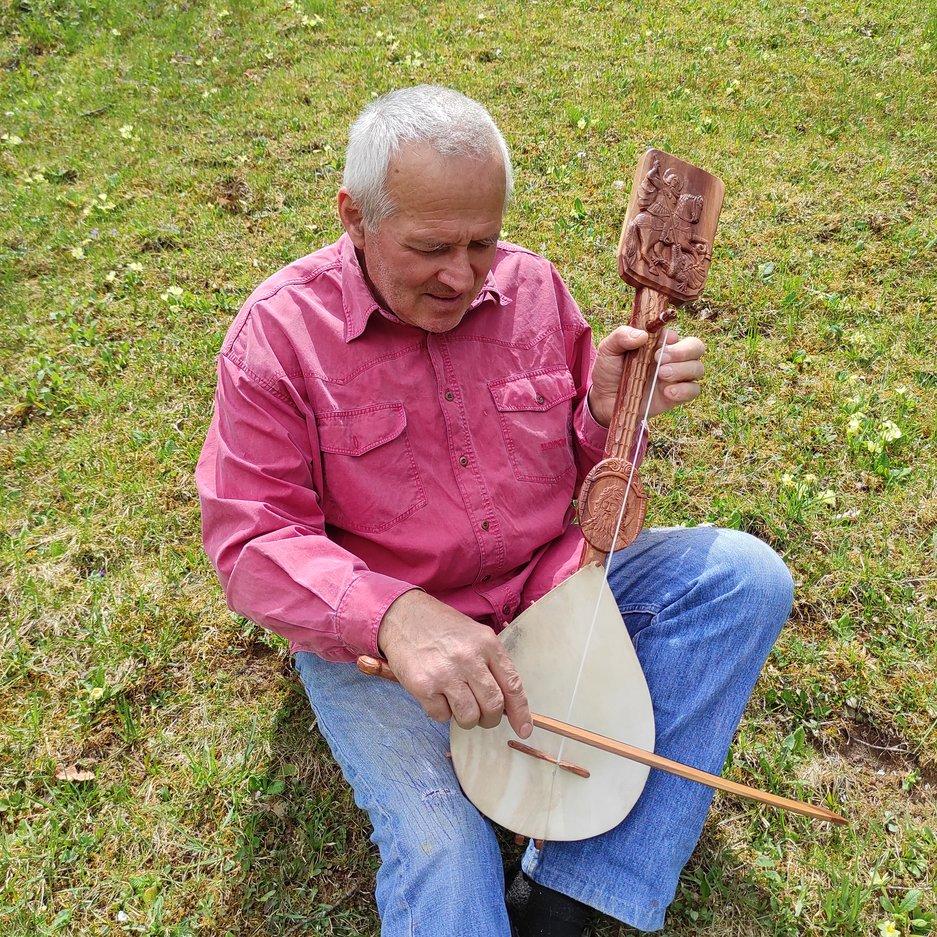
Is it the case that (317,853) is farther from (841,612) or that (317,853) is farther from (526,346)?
(841,612)

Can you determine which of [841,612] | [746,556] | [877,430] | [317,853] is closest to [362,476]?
[746,556]

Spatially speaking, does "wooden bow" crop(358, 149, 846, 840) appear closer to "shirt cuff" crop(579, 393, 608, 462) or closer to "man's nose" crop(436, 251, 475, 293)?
"shirt cuff" crop(579, 393, 608, 462)

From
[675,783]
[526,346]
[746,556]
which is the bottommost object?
[675,783]

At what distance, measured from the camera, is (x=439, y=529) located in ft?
6.24

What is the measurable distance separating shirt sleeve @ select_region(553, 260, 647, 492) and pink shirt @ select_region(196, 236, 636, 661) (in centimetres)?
1

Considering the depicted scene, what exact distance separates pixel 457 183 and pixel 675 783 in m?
1.30

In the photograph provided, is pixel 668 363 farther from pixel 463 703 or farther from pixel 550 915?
pixel 550 915

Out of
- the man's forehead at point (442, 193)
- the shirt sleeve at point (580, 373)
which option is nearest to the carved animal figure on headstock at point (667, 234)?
the shirt sleeve at point (580, 373)

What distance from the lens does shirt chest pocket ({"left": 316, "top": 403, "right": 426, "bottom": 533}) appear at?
188 cm

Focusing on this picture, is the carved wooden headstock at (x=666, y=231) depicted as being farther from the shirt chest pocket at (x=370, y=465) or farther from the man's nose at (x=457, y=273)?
the shirt chest pocket at (x=370, y=465)

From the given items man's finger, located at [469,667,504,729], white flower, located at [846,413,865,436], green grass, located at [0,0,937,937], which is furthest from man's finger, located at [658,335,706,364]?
white flower, located at [846,413,865,436]

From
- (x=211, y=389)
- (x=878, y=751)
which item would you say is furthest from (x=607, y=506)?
(x=211, y=389)

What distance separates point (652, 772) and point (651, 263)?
1.13 meters

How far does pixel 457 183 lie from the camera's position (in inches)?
65.4
